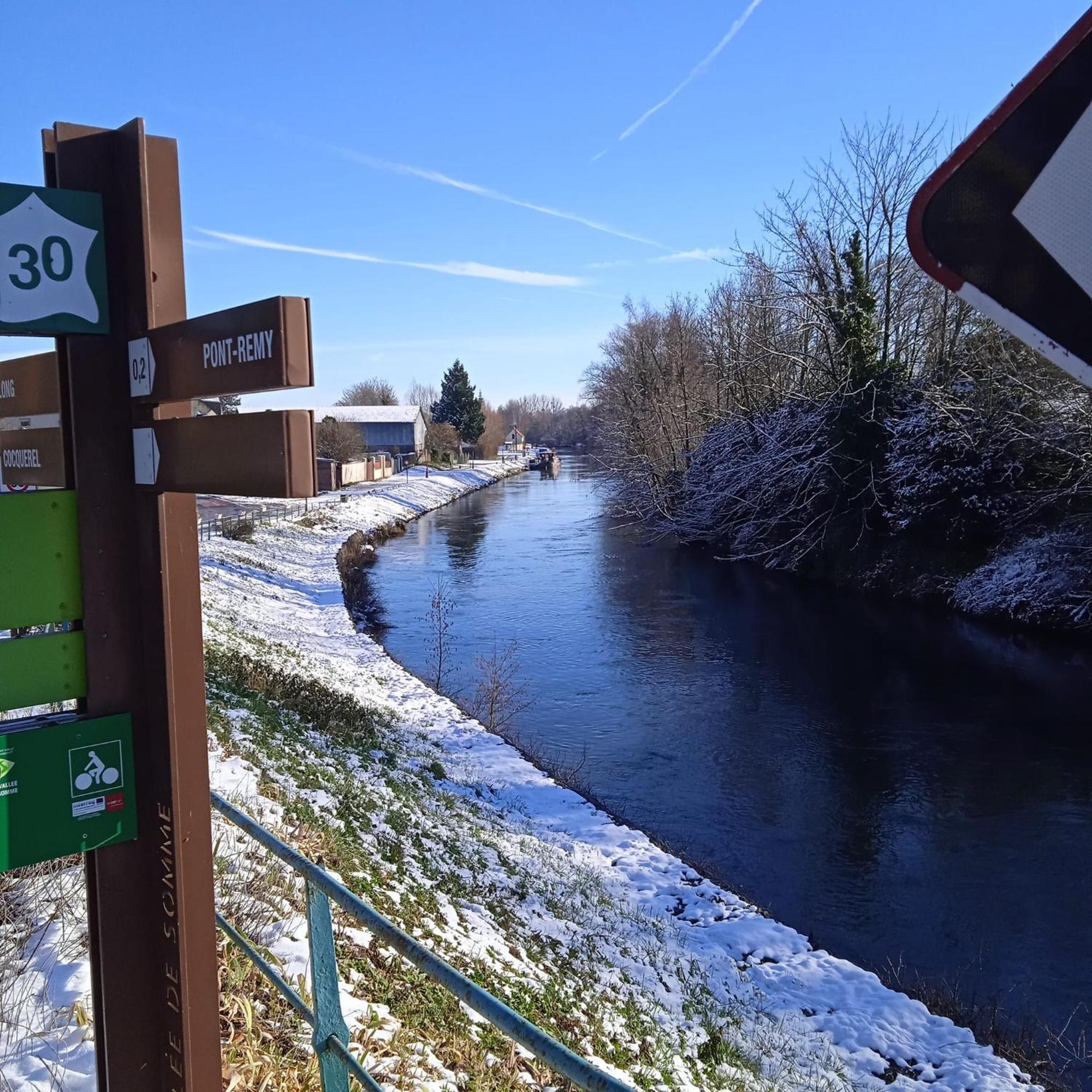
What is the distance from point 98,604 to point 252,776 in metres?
4.94

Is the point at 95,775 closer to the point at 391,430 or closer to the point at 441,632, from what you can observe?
the point at 441,632

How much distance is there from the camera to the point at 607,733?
14250 mm

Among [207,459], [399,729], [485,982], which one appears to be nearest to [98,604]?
[207,459]

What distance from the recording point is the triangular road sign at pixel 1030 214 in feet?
3.37

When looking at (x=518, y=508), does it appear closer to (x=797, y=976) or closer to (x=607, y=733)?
(x=607, y=733)

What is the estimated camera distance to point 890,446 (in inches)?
981

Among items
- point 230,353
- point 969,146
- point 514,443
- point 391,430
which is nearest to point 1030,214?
point 969,146

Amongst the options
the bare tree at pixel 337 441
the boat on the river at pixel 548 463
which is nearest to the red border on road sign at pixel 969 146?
the bare tree at pixel 337 441

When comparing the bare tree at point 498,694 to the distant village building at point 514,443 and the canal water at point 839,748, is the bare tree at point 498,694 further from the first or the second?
the distant village building at point 514,443

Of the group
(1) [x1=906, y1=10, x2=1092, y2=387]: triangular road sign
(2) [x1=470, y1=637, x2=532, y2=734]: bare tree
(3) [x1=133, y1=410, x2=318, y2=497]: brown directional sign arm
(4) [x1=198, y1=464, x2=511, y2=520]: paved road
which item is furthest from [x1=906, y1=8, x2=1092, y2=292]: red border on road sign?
(4) [x1=198, y1=464, x2=511, y2=520]: paved road

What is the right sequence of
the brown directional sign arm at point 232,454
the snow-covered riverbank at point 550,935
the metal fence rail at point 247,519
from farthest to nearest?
the metal fence rail at point 247,519
the snow-covered riverbank at point 550,935
the brown directional sign arm at point 232,454

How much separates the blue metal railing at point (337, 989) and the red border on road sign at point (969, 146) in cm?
129

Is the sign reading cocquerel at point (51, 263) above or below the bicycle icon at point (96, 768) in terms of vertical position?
above

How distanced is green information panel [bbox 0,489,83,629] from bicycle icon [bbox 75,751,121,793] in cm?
41
